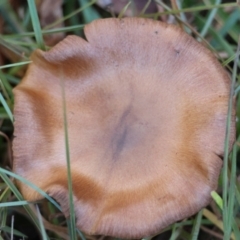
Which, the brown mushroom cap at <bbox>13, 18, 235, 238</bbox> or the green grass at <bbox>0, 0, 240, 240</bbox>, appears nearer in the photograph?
the brown mushroom cap at <bbox>13, 18, 235, 238</bbox>

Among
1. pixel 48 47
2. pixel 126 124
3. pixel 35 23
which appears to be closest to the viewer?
pixel 126 124

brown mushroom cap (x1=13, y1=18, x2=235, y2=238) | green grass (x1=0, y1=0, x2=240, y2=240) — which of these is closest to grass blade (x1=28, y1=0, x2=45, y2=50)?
green grass (x1=0, y1=0, x2=240, y2=240)

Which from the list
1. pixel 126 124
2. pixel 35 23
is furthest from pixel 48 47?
pixel 126 124

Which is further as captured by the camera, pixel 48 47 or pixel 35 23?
pixel 48 47

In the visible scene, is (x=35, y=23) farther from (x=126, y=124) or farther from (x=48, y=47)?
(x=126, y=124)

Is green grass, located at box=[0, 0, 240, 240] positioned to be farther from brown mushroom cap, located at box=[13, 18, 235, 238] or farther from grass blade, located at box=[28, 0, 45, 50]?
brown mushroom cap, located at box=[13, 18, 235, 238]

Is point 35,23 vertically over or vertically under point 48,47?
over

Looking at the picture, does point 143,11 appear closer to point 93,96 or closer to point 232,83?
point 93,96
